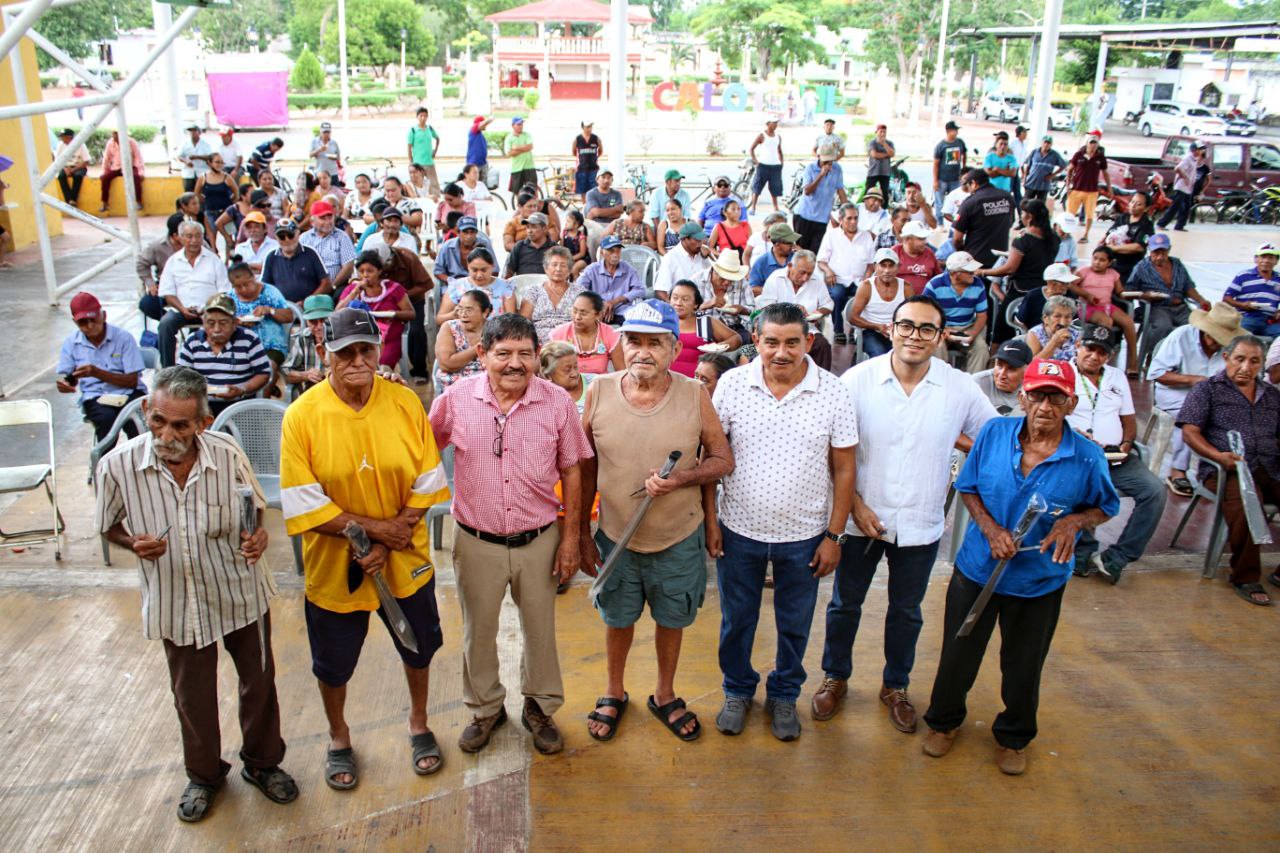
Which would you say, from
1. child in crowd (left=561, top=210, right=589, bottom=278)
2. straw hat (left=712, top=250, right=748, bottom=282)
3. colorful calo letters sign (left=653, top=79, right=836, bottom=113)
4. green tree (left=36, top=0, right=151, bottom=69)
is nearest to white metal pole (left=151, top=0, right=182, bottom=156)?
child in crowd (left=561, top=210, right=589, bottom=278)

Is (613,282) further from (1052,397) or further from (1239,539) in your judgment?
(1052,397)

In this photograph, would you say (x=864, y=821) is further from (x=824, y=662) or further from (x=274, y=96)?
(x=274, y=96)

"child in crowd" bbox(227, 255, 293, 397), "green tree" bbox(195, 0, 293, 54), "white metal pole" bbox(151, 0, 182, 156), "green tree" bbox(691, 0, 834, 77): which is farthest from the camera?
"green tree" bbox(195, 0, 293, 54)

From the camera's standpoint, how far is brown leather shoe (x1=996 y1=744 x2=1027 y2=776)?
3.88 meters

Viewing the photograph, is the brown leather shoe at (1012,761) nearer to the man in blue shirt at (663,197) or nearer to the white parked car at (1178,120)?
the man in blue shirt at (663,197)

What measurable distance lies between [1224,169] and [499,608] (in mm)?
20322

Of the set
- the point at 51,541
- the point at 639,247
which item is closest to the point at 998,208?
the point at 639,247

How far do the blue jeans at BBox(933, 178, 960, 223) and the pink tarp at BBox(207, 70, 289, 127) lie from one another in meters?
25.7

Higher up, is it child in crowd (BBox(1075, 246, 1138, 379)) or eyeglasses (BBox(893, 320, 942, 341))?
eyeglasses (BBox(893, 320, 942, 341))

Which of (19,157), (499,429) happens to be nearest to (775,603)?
(499,429)

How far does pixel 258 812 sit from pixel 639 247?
289 inches

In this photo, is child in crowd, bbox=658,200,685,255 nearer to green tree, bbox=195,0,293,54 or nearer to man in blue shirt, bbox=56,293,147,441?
man in blue shirt, bbox=56,293,147,441

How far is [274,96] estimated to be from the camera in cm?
3466

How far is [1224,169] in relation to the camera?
1933cm
